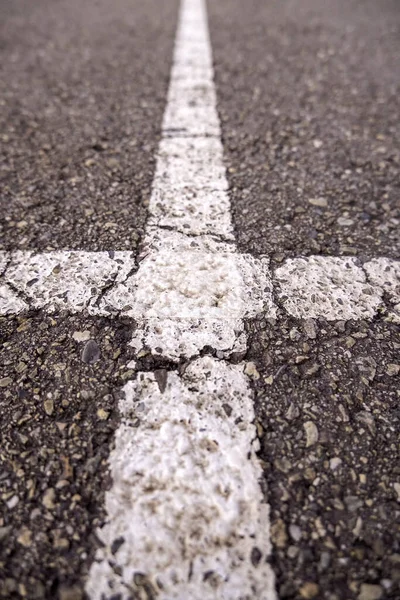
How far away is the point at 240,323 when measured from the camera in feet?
3.90

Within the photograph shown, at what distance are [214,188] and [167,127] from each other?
586 mm

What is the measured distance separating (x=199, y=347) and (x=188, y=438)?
0.25m

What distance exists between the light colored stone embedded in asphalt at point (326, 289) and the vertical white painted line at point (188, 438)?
0.07 m

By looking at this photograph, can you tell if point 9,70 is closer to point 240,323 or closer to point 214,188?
point 214,188

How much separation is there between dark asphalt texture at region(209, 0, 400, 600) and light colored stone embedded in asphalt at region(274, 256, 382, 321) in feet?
0.14

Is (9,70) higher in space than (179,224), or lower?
higher

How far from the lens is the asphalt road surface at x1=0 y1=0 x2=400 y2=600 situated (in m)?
0.81

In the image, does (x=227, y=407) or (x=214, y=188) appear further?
(x=214, y=188)

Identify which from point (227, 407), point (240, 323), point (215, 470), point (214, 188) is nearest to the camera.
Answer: point (215, 470)

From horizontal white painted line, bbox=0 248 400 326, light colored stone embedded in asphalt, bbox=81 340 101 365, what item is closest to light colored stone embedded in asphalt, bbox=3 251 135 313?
horizontal white painted line, bbox=0 248 400 326

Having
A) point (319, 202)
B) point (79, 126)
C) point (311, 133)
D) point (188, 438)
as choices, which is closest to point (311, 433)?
point (188, 438)

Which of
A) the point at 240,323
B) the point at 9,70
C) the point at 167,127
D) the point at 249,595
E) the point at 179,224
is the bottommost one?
the point at 249,595

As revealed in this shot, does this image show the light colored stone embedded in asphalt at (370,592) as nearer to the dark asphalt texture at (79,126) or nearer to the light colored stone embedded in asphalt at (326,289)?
the light colored stone embedded in asphalt at (326,289)

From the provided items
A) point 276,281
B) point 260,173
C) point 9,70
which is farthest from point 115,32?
point 276,281
